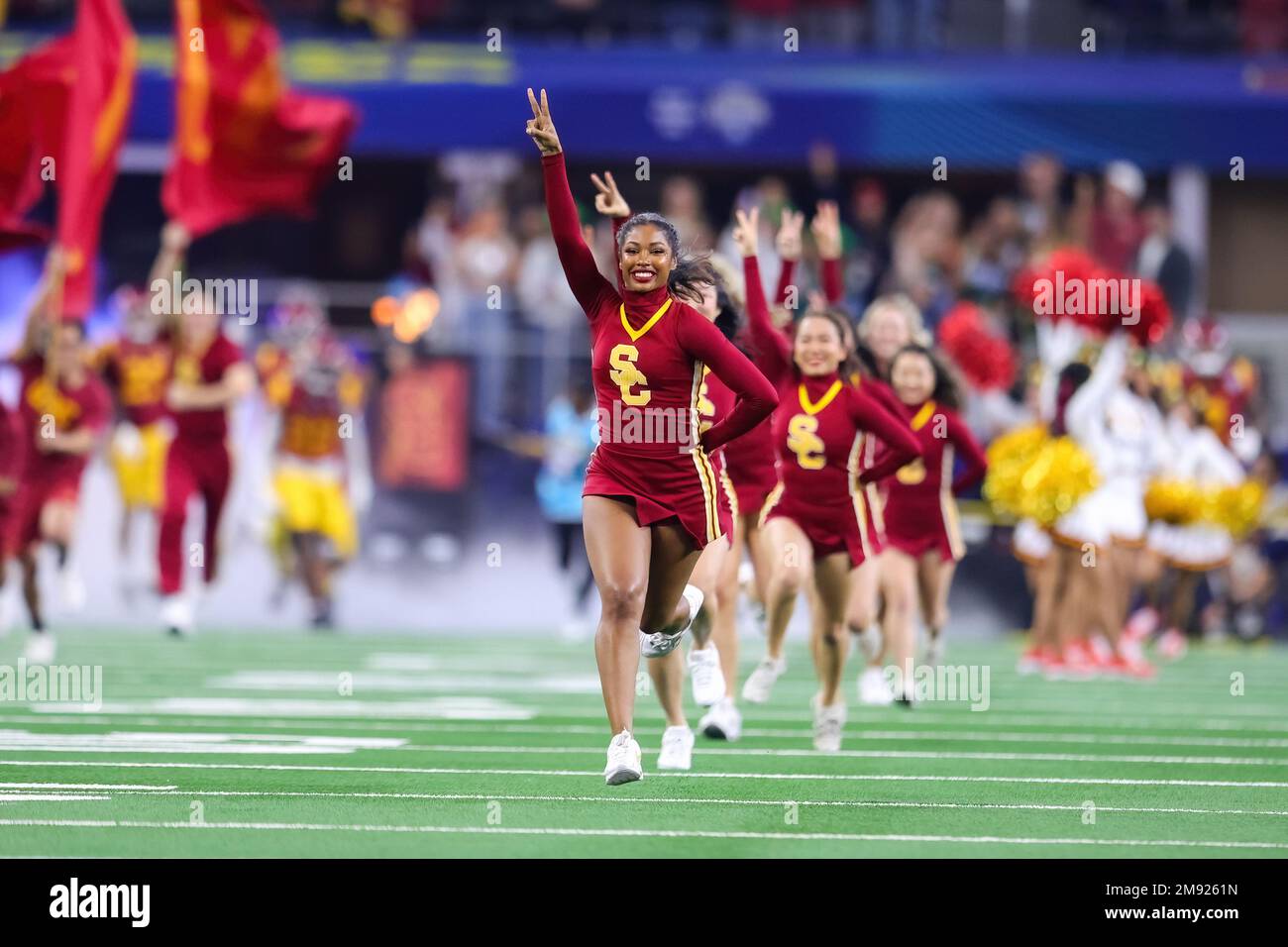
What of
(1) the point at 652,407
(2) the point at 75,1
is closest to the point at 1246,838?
(1) the point at 652,407

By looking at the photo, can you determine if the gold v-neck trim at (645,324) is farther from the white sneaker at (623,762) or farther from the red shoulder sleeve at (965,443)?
the red shoulder sleeve at (965,443)

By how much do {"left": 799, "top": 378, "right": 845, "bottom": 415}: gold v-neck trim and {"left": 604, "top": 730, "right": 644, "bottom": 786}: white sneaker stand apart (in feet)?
9.21

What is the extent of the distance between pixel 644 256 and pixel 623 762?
1.76 metres

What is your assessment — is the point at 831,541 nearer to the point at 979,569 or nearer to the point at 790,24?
the point at 979,569

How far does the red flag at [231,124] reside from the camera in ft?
67.2

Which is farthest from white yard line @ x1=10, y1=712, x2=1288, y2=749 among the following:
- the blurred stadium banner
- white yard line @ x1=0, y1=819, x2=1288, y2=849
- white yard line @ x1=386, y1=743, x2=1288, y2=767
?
the blurred stadium banner

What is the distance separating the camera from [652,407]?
8.52m

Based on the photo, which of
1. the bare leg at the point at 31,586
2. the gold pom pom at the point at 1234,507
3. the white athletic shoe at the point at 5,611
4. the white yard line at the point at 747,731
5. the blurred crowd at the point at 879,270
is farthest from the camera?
A: the blurred crowd at the point at 879,270

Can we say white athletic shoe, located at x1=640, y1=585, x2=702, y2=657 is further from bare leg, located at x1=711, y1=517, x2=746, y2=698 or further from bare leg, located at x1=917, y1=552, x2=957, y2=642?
bare leg, located at x1=917, y1=552, x2=957, y2=642

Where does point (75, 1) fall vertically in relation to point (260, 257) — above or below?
above

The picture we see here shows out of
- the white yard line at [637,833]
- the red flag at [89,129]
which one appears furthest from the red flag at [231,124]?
the white yard line at [637,833]

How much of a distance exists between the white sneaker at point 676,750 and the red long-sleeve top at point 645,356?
1342 mm

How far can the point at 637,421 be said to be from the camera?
8531mm
